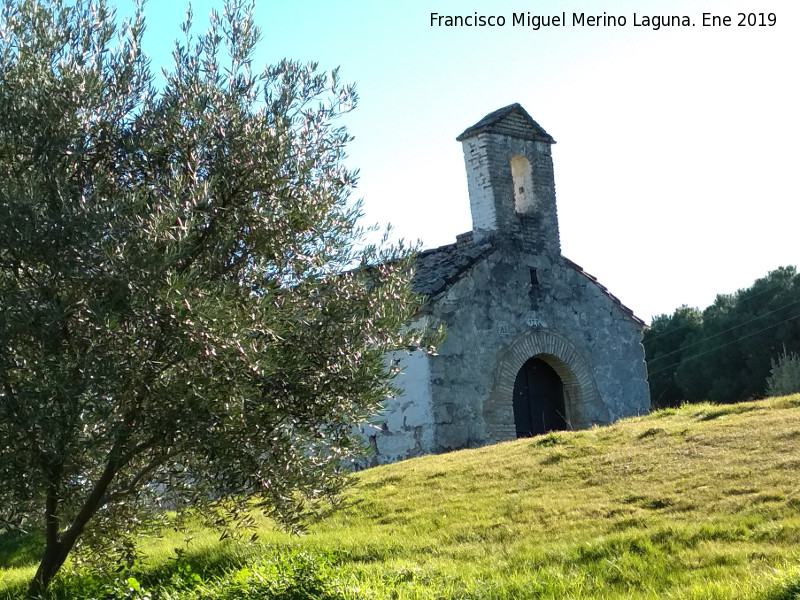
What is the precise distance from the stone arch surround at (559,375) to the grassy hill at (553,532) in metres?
3.29

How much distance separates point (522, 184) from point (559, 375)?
16.5ft

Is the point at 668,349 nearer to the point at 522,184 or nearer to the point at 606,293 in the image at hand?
the point at 606,293

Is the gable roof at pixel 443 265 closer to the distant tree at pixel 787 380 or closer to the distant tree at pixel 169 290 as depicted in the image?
the distant tree at pixel 169 290

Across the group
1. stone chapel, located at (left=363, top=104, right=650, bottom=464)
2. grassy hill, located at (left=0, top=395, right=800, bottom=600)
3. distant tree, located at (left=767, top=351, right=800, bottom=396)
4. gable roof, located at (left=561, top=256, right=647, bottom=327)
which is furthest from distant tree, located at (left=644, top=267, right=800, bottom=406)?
grassy hill, located at (left=0, top=395, right=800, bottom=600)

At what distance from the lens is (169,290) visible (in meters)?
6.89

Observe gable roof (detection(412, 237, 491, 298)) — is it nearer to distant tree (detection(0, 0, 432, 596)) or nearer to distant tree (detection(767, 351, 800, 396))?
distant tree (detection(0, 0, 432, 596))

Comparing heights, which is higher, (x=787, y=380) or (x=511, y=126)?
(x=511, y=126)

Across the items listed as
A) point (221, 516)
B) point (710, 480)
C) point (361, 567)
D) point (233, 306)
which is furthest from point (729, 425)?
point (233, 306)

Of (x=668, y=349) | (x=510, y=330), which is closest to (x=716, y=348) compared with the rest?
(x=668, y=349)

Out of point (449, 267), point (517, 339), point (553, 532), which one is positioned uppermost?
point (449, 267)

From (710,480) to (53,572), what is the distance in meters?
8.28

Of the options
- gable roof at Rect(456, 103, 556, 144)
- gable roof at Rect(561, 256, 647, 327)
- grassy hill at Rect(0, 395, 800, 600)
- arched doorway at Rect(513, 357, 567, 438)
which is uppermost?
gable roof at Rect(456, 103, 556, 144)

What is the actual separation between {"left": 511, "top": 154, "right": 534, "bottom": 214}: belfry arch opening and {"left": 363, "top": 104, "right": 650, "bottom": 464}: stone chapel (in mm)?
29

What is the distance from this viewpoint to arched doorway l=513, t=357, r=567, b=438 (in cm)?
2205
